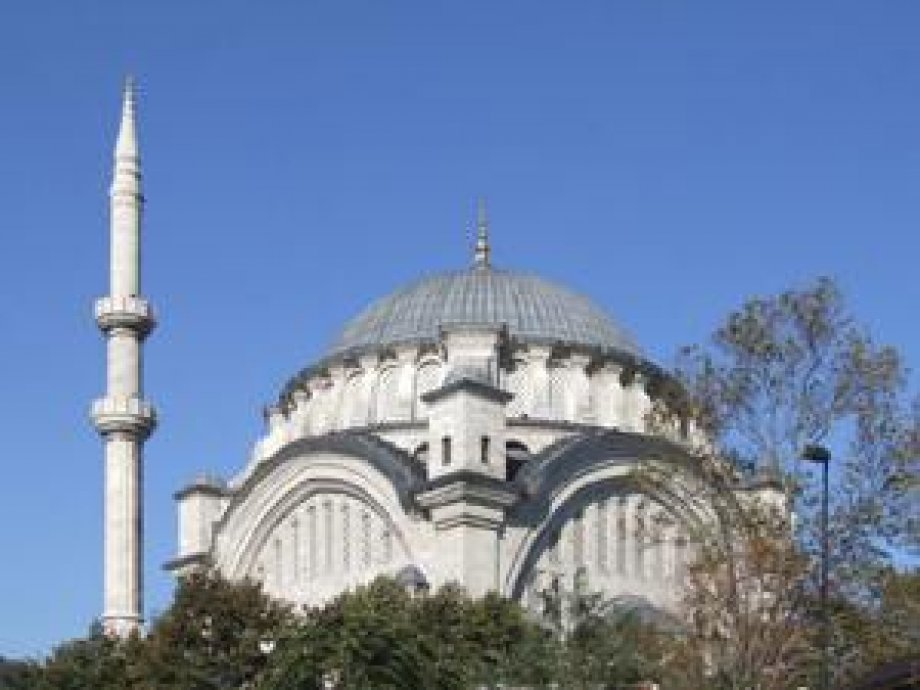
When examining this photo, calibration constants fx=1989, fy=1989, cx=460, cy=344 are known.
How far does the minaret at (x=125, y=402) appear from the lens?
6225 cm

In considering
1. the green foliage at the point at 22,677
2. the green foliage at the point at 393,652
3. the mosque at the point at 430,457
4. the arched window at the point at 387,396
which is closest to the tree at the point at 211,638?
the green foliage at the point at 393,652

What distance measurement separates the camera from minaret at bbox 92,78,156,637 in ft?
204

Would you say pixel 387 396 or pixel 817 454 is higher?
pixel 387 396

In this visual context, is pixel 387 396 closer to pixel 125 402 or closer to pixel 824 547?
pixel 125 402

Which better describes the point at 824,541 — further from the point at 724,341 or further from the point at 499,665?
the point at 499,665

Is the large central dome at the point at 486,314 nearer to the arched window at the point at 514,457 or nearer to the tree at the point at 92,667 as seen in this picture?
the arched window at the point at 514,457

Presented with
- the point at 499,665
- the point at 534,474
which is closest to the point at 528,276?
the point at 534,474

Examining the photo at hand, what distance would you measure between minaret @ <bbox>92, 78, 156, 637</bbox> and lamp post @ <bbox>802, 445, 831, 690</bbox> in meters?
30.9

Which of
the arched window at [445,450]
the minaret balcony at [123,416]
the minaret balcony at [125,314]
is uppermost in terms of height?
the minaret balcony at [125,314]

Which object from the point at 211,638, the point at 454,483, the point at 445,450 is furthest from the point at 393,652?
the point at 445,450

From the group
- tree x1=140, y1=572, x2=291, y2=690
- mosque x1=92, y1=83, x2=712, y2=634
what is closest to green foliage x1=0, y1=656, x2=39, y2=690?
mosque x1=92, y1=83, x2=712, y2=634

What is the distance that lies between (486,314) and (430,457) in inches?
441

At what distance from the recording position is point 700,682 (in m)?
36.0

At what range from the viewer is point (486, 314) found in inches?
2714
